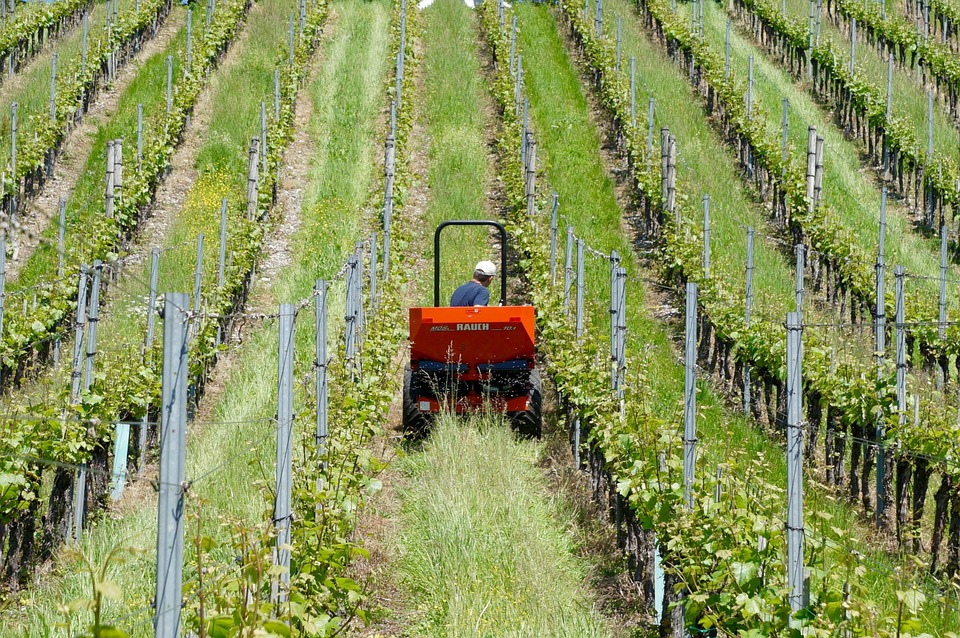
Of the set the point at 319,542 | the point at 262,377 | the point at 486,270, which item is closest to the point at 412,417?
the point at 486,270

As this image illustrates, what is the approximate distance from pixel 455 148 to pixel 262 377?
8628mm

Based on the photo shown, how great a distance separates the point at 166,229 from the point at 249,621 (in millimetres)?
12363

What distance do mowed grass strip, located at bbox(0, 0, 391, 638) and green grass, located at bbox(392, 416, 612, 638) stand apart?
0.99 meters

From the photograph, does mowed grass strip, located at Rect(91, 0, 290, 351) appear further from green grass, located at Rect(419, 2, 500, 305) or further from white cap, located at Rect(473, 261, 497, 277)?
white cap, located at Rect(473, 261, 497, 277)

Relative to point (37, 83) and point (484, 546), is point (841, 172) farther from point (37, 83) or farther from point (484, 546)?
point (37, 83)

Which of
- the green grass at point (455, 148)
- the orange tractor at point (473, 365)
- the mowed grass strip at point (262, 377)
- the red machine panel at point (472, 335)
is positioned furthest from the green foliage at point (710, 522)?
the green grass at point (455, 148)

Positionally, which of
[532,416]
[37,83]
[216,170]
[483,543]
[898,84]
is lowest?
[483,543]

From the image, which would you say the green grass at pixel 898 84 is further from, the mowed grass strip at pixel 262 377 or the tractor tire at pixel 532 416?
the tractor tire at pixel 532 416

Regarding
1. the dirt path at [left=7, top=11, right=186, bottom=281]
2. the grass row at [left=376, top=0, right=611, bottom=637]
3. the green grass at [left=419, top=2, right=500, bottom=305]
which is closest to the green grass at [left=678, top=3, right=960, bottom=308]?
the green grass at [left=419, top=2, right=500, bottom=305]

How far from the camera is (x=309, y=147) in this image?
19.0m

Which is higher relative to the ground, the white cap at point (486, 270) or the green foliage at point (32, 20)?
the green foliage at point (32, 20)

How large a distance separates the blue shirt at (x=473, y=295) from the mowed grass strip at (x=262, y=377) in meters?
1.84

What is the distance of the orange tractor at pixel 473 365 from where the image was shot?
880 centimetres

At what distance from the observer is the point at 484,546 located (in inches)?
256
